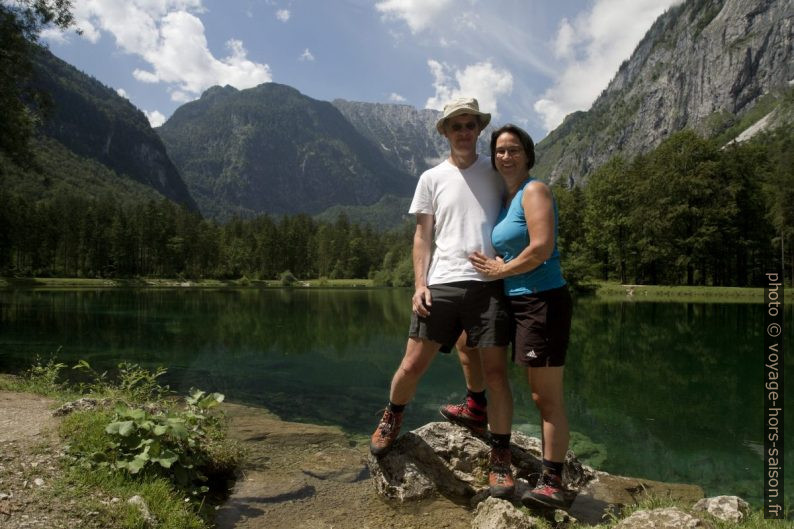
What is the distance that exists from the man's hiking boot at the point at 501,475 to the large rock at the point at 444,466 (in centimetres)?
35

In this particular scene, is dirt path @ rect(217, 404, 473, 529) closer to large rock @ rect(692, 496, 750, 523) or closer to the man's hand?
the man's hand

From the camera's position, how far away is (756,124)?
15238cm

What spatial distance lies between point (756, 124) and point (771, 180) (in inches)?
4936

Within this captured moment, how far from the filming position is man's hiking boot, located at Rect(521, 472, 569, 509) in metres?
3.95

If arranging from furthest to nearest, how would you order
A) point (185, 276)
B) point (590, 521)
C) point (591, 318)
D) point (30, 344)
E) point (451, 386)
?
1. point (185, 276)
2. point (591, 318)
3. point (30, 344)
4. point (451, 386)
5. point (590, 521)

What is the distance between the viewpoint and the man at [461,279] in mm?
4176

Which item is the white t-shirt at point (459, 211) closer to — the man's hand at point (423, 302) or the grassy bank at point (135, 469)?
the man's hand at point (423, 302)

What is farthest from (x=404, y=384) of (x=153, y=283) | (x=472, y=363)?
(x=153, y=283)

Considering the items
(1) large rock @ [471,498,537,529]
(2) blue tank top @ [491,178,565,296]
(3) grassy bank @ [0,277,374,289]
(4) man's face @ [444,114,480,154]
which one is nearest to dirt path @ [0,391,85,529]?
(1) large rock @ [471,498,537,529]

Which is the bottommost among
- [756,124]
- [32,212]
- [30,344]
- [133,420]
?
[30,344]

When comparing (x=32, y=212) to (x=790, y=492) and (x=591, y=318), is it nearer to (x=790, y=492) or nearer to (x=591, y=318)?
(x=591, y=318)

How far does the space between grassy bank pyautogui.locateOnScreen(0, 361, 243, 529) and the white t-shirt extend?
8.88 ft

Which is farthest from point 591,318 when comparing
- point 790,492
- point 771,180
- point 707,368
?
point 771,180

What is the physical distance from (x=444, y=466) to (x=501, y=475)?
2.46 ft
